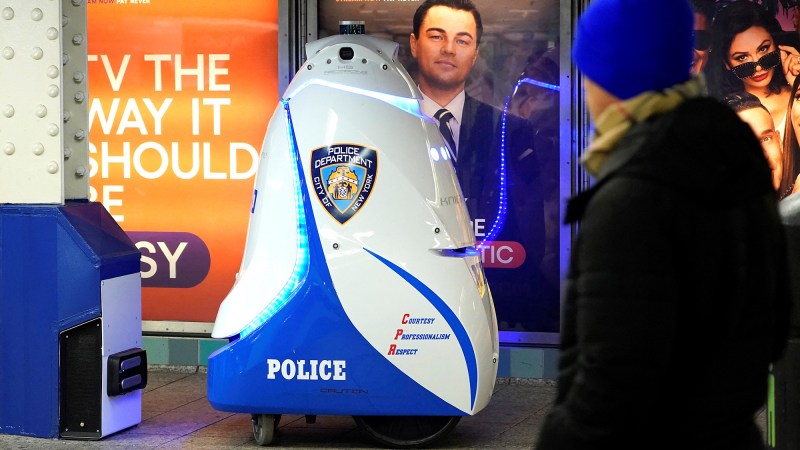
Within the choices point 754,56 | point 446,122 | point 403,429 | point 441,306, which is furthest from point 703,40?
point 403,429

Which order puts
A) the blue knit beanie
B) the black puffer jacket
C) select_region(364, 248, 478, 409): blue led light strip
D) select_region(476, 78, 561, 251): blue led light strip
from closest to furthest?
the black puffer jacket < the blue knit beanie < select_region(364, 248, 478, 409): blue led light strip < select_region(476, 78, 561, 251): blue led light strip

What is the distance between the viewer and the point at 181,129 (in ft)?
25.6

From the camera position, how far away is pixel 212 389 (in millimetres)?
5730

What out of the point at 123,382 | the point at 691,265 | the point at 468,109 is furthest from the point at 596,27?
the point at 468,109

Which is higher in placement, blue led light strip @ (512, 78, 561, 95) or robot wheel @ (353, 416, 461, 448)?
blue led light strip @ (512, 78, 561, 95)

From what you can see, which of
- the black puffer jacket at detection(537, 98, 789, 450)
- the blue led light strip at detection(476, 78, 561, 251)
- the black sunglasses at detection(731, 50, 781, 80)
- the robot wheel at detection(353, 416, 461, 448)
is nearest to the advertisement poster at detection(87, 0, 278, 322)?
the blue led light strip at detection(476, 78, 561, 251)

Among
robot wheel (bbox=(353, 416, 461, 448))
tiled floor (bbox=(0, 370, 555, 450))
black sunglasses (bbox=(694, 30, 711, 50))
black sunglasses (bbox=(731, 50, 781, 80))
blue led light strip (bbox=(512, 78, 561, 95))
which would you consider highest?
black sunglasses (bbox=(694, 30, 711, 50))

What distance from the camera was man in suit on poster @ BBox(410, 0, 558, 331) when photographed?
24.5 ft

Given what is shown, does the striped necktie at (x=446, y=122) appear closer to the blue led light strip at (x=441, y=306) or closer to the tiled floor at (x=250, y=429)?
the tiled floor at (x=250, y=429)

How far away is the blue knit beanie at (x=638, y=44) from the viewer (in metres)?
1.98

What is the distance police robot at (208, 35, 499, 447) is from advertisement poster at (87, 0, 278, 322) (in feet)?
6.86

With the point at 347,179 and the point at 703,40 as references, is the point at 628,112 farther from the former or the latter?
the point at 703,40

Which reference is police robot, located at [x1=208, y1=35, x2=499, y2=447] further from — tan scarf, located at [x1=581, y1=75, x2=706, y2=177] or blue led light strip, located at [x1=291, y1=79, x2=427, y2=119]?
tan scarf, located at [x1=581, y1=75, x2=706, y2=177]

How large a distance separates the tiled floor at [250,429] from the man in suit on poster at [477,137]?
0.74m
